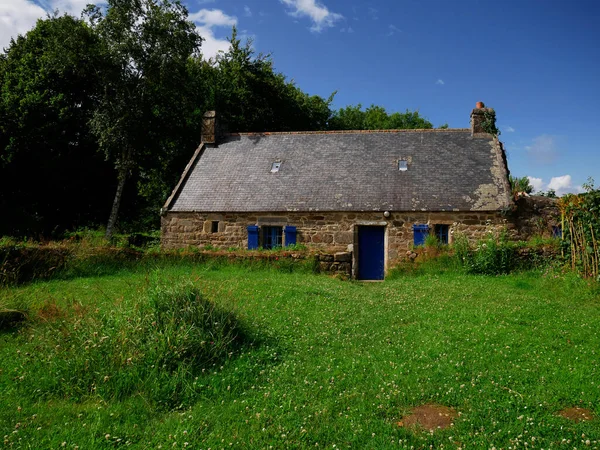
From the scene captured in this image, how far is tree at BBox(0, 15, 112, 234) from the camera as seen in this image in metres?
20.7

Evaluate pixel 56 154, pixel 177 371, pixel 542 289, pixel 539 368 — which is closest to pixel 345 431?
pixel 177 371

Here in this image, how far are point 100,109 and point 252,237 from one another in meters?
11.2

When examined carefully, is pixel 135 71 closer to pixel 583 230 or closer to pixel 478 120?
pixel 478 120

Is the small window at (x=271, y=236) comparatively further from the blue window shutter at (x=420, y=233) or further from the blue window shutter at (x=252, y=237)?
the blue window shutter at (x=420, y=233)

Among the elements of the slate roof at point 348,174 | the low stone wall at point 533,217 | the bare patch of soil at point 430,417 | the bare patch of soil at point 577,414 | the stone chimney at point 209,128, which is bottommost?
Result: the bare patch of soil at point 430,417

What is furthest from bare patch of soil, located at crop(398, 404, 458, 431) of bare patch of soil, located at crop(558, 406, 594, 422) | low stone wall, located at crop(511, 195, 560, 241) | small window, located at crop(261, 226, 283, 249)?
low stone wall, located at crop(511, 195, 560, 241)

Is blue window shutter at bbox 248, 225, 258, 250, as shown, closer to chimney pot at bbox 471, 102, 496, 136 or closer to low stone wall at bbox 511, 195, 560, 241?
low stone wall at bbox 511, 195, 560, 241

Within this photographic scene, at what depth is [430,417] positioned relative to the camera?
416 centimetres

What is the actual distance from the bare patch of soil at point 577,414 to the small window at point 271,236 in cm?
1414

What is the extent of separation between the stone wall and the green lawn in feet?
28.0

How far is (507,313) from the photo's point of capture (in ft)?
25.3

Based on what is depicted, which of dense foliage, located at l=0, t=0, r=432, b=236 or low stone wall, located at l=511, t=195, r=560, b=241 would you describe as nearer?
low stone wall, located at l=511, t=195, r=560, b=241

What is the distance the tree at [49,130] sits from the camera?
2073cm

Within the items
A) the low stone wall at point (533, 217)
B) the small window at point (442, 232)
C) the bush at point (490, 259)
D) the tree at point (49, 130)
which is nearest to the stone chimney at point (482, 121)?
the low stone wall at point (533, 217)
